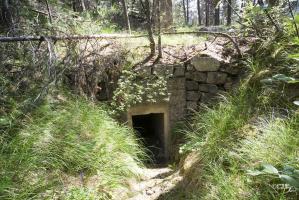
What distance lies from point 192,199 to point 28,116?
2114 mm

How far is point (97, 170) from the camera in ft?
11.4

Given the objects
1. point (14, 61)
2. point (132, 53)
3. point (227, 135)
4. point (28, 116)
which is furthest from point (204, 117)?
point (14, 61)

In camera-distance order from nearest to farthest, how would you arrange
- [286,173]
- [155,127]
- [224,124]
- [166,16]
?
[286,173] < [224,124] < [155,127] < [166,16]

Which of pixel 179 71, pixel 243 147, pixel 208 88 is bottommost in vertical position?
pixel 243 147

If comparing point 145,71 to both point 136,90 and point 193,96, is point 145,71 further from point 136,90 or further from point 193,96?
point 193,96

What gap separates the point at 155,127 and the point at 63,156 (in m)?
3.45

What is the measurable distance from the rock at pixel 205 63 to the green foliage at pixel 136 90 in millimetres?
607

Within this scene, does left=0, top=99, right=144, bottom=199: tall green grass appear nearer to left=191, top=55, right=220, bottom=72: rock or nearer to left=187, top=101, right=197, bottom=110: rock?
left=187, top=101, right=197, bottom=110: rock

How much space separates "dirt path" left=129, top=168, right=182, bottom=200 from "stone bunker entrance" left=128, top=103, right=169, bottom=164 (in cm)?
93

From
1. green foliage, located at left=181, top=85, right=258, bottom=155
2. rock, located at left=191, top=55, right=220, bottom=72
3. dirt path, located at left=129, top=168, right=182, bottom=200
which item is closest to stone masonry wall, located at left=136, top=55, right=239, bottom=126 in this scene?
rock, located at left=191, top=55, right=220, bottom=72

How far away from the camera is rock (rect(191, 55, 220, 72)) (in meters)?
5.09

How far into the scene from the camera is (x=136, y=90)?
516cm

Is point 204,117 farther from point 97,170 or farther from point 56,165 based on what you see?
point 56,165

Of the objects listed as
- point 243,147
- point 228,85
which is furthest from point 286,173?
point 228,85
